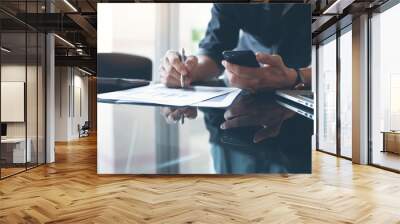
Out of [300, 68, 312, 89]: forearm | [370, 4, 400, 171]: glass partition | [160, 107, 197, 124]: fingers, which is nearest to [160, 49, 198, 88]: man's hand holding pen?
[160, 107, 197, 124]: fingers

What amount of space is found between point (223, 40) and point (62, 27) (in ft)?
13.2

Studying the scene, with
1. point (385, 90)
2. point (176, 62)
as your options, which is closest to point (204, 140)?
point (176, 62)

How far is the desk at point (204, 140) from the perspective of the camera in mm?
6184

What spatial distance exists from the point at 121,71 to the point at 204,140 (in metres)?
1.74

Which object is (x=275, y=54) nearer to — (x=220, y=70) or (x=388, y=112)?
(x=220, y=70)

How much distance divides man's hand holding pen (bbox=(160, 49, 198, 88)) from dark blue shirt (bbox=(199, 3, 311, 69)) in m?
0.29

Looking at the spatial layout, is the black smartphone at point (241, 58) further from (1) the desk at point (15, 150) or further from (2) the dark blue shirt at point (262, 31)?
(1) the desk at point (15, 150)

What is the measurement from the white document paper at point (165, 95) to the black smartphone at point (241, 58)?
1.44ft

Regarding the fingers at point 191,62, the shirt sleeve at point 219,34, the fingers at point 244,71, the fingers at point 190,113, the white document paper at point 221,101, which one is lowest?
the fingers at point 190,113

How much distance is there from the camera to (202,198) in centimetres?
479

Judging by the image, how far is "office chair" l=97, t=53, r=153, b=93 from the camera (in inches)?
245

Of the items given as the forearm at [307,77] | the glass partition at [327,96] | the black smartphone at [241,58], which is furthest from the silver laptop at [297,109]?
the glass partition at [327,96]

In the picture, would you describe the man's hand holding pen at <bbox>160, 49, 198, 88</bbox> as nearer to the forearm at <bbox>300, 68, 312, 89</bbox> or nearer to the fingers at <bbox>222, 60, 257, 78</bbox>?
the fingers at <bbox>222, 60, 257, 78</bbox>

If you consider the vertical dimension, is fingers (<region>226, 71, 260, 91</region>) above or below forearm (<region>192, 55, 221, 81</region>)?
below
